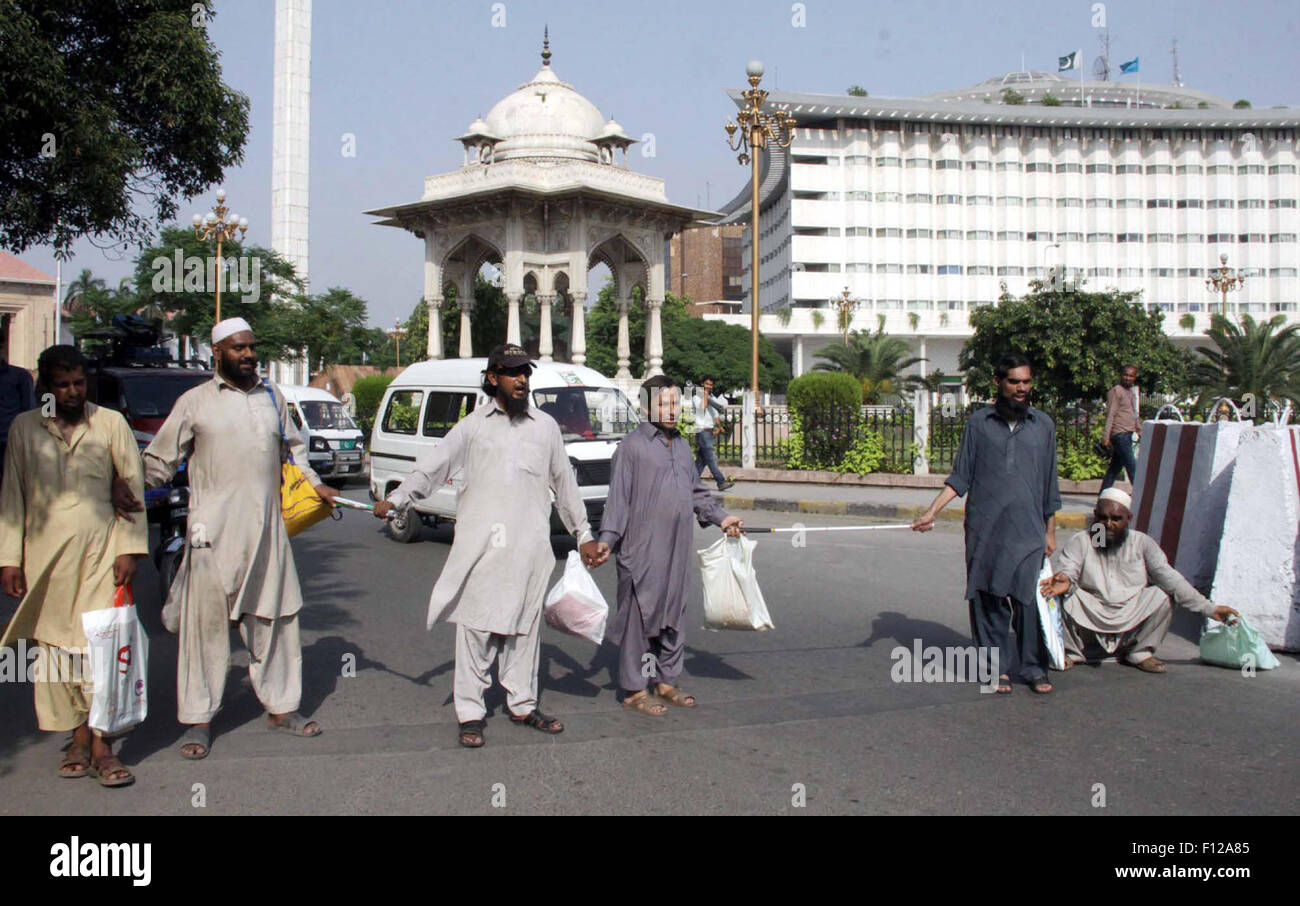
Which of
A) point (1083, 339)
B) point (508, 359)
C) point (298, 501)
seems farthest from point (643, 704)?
point (1083, 339)

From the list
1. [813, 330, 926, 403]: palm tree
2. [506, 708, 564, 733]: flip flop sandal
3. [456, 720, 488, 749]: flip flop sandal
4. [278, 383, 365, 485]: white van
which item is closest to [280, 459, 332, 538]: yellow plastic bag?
[456, 720, 488, 749]: flip flop sandal

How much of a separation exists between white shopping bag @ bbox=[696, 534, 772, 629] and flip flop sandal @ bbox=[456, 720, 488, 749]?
4.29ft

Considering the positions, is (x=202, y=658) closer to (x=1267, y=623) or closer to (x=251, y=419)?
(x=251, y=419)

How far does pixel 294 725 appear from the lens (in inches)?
188

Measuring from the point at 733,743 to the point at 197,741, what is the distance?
7.24ft

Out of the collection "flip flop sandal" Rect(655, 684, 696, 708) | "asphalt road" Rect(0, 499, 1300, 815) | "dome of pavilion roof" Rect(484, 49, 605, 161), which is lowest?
"asphalt road" Rect(0, 499, 1300, 815)

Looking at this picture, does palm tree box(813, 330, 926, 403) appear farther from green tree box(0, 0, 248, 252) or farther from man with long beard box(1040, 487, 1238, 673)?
man with long beard box(1040, 487, 1238, 673)

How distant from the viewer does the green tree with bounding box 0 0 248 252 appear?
769cm

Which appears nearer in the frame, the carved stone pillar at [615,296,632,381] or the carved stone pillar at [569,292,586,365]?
the carved stone pillar at [569,292,586,365]

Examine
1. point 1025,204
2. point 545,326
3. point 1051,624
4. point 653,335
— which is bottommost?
point 1051,624

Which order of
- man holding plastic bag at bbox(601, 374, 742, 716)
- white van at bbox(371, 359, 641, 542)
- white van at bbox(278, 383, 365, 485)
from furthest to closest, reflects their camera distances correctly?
1. white van at bbox(278, 383, 365, 485)
2. white van at bbox(371, 359, 641, 542)
3. man holding plastic bag at bbox(601, 374, 742, 716)

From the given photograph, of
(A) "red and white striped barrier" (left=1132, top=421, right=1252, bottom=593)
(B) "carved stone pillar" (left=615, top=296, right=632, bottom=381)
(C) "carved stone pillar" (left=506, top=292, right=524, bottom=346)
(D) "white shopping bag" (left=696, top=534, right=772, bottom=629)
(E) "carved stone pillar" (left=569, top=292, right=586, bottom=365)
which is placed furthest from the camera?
(B) "carved stone pillar" (left=615, top=296, right=632, bottom=381)

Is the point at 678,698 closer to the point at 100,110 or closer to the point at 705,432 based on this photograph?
the point at 100,110

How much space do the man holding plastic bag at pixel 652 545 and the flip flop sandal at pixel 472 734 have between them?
829 mm
